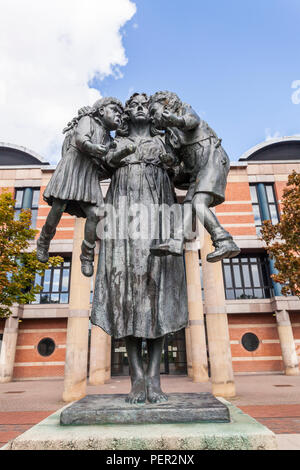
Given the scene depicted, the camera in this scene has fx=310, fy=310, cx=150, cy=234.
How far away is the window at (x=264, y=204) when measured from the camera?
24359 millimetres

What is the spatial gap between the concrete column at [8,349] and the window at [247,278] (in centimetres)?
1500

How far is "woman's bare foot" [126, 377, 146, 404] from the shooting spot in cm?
237

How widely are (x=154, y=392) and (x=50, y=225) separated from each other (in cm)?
173

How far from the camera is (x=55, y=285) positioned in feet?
76.0

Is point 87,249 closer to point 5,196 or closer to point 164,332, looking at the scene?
point 164,332

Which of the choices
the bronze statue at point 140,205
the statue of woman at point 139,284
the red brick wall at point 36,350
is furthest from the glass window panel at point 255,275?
the statue of woman at point 139,284

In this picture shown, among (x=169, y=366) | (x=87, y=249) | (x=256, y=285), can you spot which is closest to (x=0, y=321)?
(x=169, y=366)

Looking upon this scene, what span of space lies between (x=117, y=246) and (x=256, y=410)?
323 inches

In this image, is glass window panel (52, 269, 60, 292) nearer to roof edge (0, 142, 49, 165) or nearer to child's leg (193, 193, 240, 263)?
roof edge (0, 142, 49, 165)

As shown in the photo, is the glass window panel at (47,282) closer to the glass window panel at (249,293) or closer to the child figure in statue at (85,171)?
the glass window panel at (249,293)

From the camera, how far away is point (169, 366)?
22188 millimetres

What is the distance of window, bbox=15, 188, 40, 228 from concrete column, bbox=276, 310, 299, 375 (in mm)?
19285

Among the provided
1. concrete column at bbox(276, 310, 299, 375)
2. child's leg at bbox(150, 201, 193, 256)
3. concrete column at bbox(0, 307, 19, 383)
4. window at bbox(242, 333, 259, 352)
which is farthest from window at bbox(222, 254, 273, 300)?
child's leg at bbox(150, 201, 193, 256)

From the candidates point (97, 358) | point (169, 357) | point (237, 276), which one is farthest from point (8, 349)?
point (237, 276)
